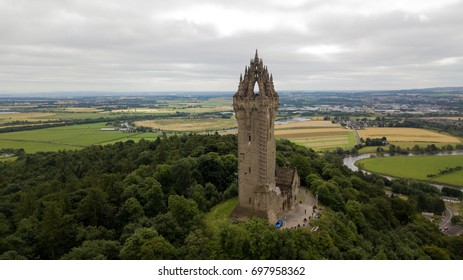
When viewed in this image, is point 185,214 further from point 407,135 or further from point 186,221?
point 407,135

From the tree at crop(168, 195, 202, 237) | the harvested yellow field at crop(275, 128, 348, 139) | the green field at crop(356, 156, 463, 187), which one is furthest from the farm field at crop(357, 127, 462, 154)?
the tree at crop(168, 195, 202, 237)

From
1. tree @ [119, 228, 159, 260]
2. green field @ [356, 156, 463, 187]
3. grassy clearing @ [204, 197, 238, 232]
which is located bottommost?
green field @ [356, 156, 463, 187]

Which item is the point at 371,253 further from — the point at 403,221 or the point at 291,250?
the point at 403,221

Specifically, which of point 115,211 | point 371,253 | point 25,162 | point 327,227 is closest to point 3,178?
point 25,162

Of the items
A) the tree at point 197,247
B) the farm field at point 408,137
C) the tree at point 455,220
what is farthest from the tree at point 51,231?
the farm field at point 408,137

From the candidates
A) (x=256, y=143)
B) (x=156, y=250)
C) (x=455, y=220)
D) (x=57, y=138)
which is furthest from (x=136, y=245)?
(x=57, y=138)

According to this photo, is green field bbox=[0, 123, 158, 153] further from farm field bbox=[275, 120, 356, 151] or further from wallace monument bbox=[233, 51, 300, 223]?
wallace monument bbox=[233, 51, 300, 223]
